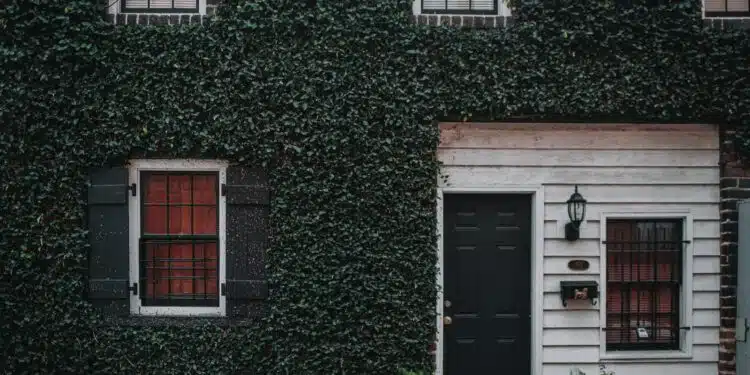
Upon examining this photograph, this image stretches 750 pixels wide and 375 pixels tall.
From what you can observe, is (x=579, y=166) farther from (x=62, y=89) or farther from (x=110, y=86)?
(x=62, y=89)

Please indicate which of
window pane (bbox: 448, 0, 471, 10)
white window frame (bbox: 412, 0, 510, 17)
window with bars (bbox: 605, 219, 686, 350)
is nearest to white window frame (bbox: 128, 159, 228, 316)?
white window frame (bbox: 412, 0, 510, 17)

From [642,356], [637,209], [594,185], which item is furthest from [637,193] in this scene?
[642,356]

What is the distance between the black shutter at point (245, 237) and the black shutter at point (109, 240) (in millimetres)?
1055

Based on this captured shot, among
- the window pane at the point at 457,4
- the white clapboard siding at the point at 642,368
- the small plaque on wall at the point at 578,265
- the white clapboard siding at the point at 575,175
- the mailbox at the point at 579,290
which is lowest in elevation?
the white clapboard siding at the point at 642,368

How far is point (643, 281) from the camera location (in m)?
7.65

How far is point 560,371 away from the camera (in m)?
7.58

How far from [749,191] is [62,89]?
7260mm

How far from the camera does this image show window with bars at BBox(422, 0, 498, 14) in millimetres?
7629

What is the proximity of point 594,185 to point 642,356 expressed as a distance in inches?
74.7

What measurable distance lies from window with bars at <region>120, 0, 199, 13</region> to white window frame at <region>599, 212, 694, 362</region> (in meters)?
4.93

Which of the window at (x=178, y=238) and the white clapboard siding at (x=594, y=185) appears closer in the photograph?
the window at (x=178, y=238)

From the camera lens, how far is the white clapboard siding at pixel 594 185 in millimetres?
7555

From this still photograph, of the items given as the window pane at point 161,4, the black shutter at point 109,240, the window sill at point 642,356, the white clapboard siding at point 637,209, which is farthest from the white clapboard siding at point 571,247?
the window pane at point 161,4

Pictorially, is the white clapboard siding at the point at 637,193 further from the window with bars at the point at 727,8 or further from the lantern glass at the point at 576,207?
the window with bars at the point at 727,8
